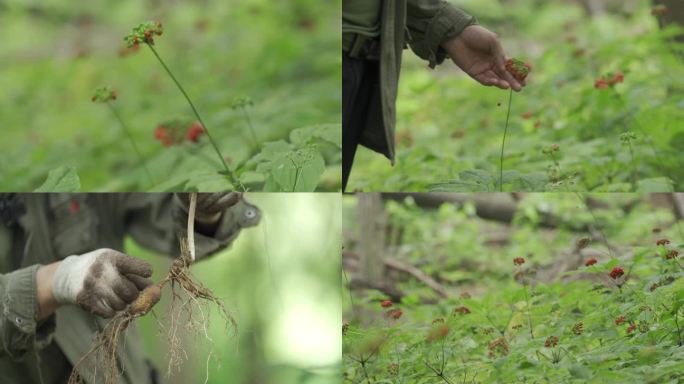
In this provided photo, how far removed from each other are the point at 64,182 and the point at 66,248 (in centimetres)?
16

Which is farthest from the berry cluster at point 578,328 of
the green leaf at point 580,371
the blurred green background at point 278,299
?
the blurred green background at point 278,299

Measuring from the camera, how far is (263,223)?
225cm

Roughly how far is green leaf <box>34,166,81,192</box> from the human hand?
962 millimetres

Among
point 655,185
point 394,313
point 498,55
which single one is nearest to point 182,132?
point 394,313

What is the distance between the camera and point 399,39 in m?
2.19

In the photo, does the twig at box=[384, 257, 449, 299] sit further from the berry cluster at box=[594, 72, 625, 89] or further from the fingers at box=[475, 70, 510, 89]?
the fingers at box=[475, 70, 510, 89]

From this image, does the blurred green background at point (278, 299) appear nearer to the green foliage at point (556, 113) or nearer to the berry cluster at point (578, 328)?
the green foliage at point (556, 113)

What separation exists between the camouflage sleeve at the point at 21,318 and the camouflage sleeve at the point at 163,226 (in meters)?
0.25

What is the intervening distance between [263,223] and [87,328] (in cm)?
48

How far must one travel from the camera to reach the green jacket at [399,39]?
2.17 meters

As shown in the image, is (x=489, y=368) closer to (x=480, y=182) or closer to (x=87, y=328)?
(x=480, y=182)

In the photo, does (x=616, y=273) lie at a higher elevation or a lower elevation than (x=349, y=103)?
lower

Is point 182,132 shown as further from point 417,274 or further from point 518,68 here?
point 417,274

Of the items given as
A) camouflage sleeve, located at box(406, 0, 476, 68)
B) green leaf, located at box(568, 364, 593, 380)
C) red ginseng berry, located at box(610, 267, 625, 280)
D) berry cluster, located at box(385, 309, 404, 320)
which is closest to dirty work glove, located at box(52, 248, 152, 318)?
berry cluster, located at box(385, 309, 404, 320)
